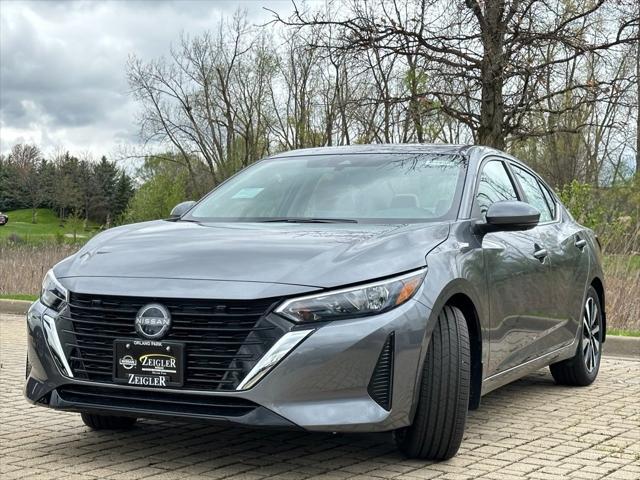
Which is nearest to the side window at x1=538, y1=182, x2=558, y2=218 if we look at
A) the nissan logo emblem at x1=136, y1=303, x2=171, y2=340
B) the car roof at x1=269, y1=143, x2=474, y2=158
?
the car roof at x1=269, y1=143, x2=474, y2=158

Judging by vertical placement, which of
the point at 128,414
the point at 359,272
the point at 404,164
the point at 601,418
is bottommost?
the point at 601,418

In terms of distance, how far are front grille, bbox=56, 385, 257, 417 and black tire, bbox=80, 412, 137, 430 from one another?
838mm

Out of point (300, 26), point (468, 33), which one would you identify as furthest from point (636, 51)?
point (300, 26)

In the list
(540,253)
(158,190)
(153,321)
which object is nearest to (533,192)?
(540,253)

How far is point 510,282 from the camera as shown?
5.43m

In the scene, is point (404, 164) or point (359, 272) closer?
point (359, 272)

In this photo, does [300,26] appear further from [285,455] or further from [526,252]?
[285,455]

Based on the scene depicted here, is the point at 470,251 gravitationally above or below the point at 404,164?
below

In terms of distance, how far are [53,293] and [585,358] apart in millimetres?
4273

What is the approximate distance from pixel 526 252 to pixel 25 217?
348 feet

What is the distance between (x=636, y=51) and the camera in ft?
55.3

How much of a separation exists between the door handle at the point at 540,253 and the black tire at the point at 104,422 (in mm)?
2622

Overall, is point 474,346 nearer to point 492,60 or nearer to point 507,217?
point 507,217

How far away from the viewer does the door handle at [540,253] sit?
5969 millimetres
